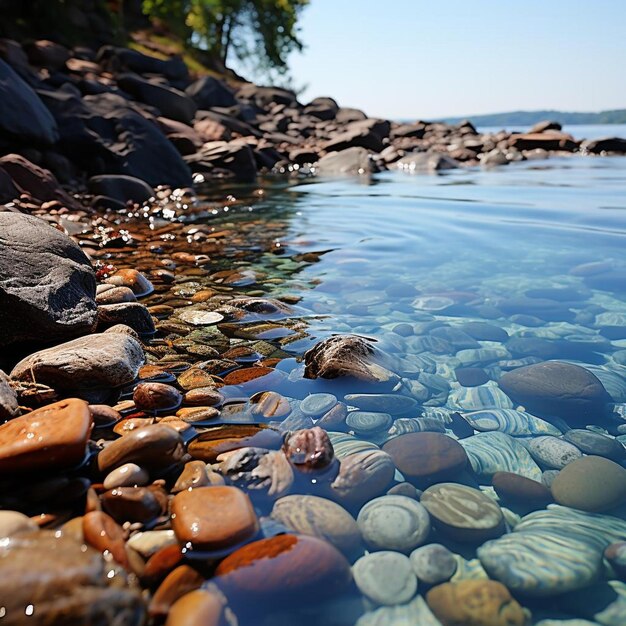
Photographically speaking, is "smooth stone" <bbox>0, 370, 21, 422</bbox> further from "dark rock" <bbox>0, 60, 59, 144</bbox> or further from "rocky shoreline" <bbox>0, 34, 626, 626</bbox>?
"dark rock" <bbox>0, 60, 59, 144</bbox>

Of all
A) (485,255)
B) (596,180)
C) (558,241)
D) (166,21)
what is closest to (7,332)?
(485,255)

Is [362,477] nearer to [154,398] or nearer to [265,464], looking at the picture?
[265,464]

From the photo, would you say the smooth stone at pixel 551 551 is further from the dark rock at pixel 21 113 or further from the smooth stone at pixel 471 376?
the dark rock at pixel 21 113

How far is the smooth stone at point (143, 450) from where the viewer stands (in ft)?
6.09

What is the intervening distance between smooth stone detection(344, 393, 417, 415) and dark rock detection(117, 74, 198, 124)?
1579 cm

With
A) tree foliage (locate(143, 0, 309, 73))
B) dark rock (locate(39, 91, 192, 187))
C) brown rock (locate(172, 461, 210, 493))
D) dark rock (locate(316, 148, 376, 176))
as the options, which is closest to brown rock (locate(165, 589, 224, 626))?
brown rock (locate(172, 461, 210, 493))

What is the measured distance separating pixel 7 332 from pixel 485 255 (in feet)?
14.5

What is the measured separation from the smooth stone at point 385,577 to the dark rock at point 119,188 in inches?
325

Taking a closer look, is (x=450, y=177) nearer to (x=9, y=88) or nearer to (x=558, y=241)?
(x=558, y=241)

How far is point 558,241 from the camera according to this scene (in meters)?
5.94

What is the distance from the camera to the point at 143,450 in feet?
6.13

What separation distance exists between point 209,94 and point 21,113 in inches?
537

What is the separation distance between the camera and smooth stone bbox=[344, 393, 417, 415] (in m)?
2.39

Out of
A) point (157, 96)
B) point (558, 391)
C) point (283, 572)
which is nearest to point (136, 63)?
point (157, 96)
